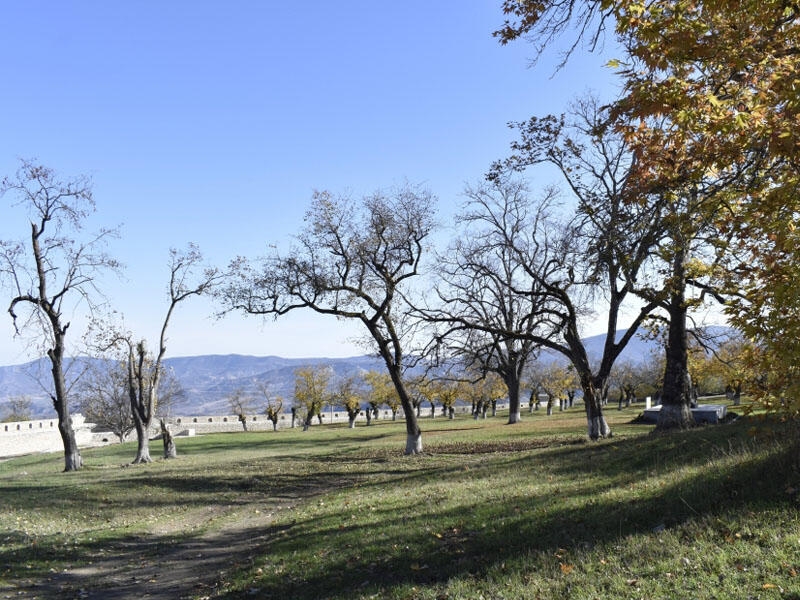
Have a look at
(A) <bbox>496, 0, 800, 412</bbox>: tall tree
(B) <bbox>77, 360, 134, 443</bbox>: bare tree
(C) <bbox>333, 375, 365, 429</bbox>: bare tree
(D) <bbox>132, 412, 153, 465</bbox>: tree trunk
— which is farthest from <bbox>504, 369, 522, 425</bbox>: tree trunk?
(B) <bbox>77, 360, 134, 443</bbox>: bare tree

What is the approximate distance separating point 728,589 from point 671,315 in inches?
609

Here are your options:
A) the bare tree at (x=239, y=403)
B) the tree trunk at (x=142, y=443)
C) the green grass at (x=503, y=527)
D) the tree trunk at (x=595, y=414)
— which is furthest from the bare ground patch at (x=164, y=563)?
the bare tree at (x=239, y=403)

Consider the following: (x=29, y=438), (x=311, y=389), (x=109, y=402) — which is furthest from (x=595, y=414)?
(x=109, y=402)

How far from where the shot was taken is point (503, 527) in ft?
29.9

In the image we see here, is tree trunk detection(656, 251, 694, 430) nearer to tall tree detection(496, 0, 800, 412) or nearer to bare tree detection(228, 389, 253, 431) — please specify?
tall tree detection(496, 0, 800, 412)

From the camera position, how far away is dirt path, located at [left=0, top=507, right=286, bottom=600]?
918 cm

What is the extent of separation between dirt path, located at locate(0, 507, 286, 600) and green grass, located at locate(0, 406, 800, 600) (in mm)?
158

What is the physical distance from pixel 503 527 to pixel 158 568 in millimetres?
6205

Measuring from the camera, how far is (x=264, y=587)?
8469 mm

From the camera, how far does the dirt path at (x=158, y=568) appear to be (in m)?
9.18

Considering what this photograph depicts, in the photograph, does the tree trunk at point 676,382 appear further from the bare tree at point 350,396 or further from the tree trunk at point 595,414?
the bare tree at point 350,396

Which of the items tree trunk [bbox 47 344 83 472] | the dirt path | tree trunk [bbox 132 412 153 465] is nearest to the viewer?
the dirt path

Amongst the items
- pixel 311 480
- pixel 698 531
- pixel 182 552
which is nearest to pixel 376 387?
pixel 311 480

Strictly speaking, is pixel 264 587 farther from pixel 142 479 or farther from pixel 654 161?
pixel 142 479
